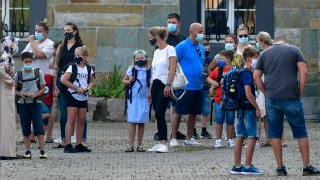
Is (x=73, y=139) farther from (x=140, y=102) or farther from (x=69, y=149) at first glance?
(x=140, y=102)

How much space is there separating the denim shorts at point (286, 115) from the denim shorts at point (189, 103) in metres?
3.30

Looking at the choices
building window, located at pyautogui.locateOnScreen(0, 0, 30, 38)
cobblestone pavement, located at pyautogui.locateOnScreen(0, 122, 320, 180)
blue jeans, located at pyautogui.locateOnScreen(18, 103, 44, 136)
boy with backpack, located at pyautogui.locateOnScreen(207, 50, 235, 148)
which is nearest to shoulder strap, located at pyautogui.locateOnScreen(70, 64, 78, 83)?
blue jeans, located at pyautogui.locateOnScreen(18, 103, 44, 136)

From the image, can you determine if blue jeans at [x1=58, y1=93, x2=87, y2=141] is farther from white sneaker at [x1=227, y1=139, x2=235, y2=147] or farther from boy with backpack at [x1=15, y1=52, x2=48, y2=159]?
white sneaker at [x1=227, y1=139, x2=235, y2=147]

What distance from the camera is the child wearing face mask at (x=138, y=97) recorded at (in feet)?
57.0

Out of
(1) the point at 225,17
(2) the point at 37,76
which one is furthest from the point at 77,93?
(1) the point at 225,17

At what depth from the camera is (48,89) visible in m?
18.3

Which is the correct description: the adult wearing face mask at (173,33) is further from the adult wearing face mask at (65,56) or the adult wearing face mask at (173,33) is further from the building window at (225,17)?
the building window at (225,17)

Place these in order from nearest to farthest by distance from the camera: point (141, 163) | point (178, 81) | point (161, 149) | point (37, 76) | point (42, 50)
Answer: point (141, 163) → point (37, 76) → point (161, 149) → point (178, 81) → point (42, 50)

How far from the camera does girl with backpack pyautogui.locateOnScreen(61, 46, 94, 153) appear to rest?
17.2 metres

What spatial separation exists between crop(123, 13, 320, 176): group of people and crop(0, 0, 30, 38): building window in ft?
12.9

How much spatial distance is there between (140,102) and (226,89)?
8.66 ft

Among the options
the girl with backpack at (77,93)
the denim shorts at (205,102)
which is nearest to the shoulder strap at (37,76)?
the girl with backpack at (77,93)

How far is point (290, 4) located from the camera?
2192 cm

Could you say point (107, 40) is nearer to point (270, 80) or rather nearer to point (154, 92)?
point (154, 92)
